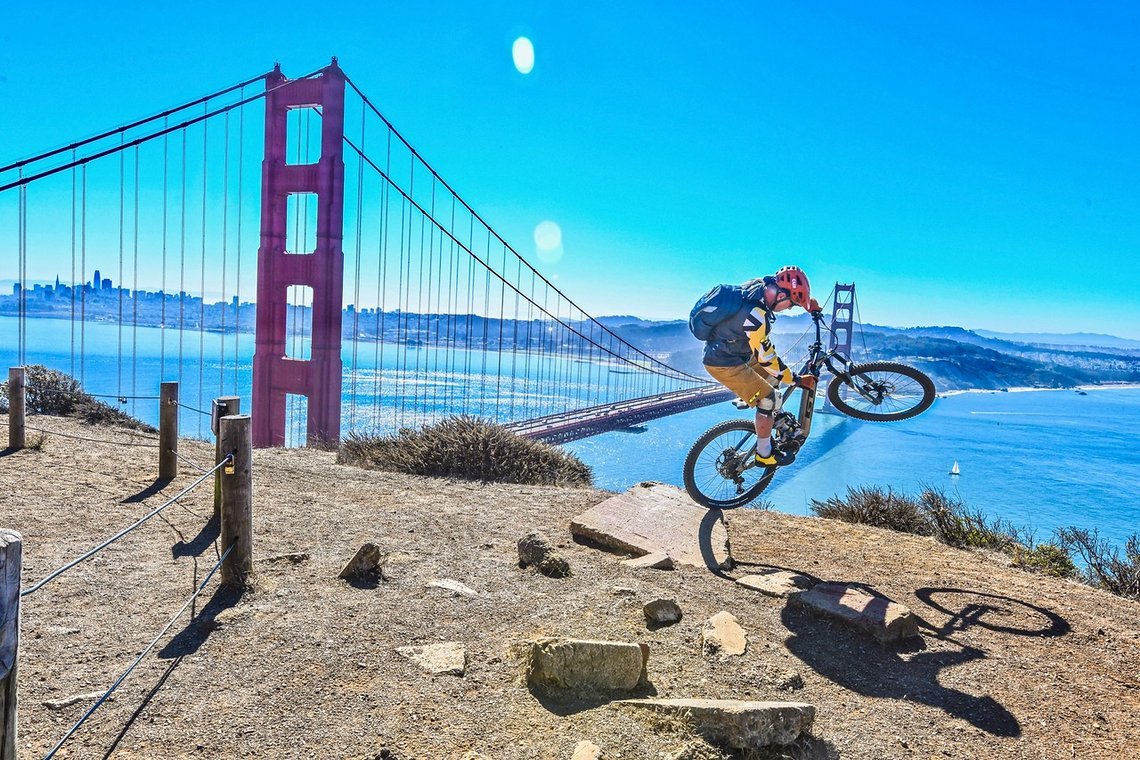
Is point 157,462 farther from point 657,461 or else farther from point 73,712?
point 657,461

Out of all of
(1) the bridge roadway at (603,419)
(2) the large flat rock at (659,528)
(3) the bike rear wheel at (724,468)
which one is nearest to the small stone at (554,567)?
(2) the large flat rock at (659,528)

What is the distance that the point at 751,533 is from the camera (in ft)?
19.6

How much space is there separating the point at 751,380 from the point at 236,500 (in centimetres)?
349

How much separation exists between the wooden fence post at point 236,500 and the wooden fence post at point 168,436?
10.4ft

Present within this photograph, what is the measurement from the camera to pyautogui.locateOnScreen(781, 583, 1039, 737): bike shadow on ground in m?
3.04

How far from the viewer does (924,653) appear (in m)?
3.63

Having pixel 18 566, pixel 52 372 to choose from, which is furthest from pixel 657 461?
pixel 18 566

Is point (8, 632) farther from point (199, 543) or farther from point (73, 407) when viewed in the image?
point (73, 407)

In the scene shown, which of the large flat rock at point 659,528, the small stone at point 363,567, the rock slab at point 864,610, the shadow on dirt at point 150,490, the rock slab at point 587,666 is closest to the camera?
the rock slab at point 587,666

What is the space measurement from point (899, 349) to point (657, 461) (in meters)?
27.6

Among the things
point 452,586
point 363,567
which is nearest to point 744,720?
point 452,586

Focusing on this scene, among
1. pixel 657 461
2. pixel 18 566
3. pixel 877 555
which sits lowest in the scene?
pixel 657 461

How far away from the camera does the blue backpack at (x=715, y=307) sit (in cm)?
490

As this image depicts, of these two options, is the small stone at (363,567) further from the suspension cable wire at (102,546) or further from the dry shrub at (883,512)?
the dry shrub at (883,512)
